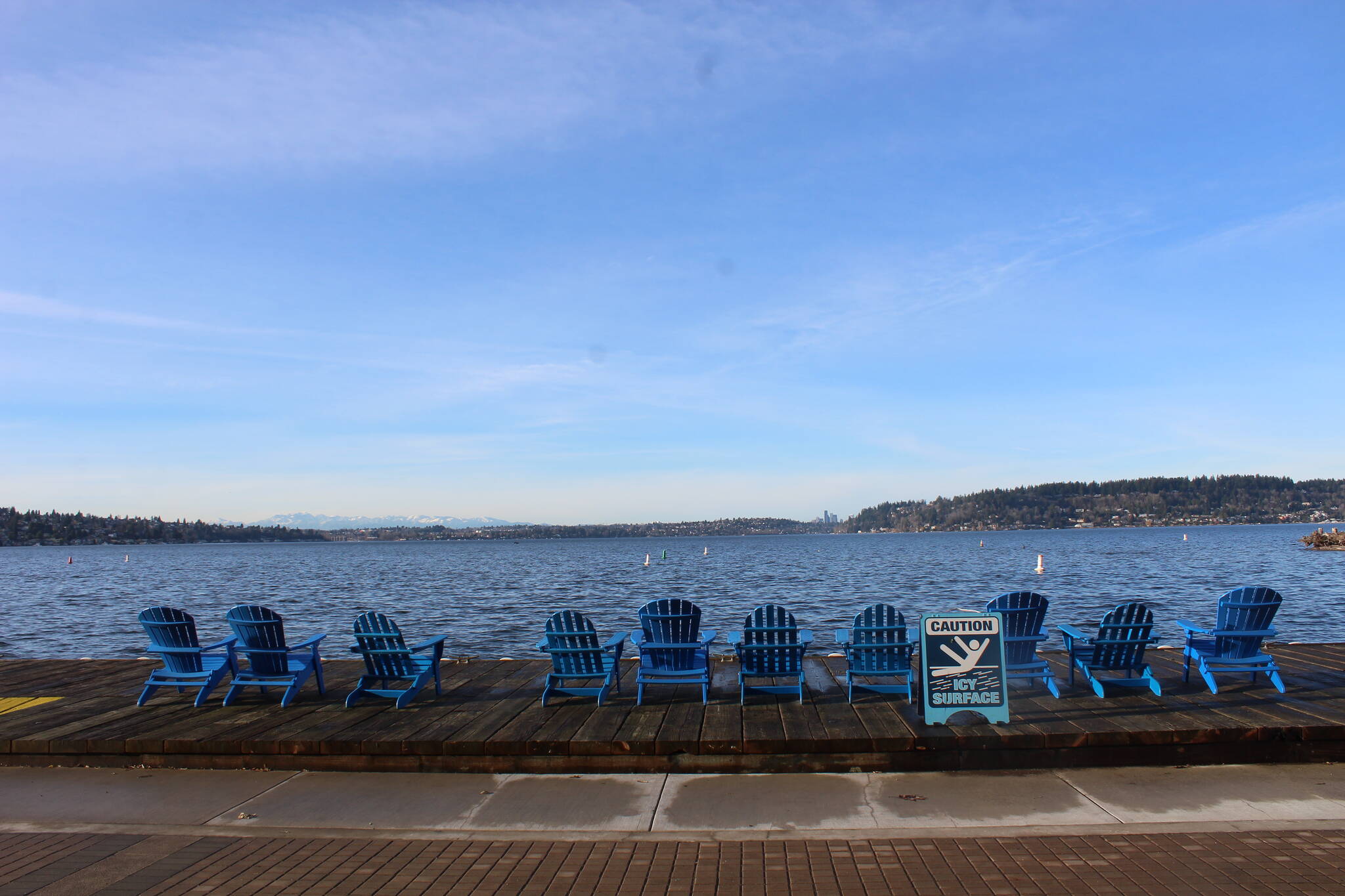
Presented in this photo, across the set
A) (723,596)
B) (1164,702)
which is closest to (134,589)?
(723,596)

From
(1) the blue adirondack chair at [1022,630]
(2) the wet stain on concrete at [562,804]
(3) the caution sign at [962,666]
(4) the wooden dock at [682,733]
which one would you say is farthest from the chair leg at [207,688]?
(1) the blue adirondack chair at [1022,630]

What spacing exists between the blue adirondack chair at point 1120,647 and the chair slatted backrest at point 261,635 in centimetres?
820

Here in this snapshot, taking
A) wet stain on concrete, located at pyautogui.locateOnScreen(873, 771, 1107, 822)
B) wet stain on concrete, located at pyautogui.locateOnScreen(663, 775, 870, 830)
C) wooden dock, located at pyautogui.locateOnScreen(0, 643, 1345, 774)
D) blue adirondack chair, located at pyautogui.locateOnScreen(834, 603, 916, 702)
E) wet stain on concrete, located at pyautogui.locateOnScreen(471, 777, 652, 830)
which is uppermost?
blue adirondack chair, located at pyautogui.locateOnScreen(834, 603, 916, 702)

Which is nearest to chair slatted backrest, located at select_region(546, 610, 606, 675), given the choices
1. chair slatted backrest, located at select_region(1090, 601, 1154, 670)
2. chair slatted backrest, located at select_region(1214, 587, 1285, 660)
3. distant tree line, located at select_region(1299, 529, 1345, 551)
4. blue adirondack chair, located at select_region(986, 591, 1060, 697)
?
blue adirondack chair, located at select_region(986, 591, 1060, 697)

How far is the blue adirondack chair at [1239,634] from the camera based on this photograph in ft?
27.9

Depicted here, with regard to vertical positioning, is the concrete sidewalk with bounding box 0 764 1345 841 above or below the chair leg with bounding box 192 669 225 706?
below

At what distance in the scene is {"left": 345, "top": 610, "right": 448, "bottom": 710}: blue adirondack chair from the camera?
8.55 m

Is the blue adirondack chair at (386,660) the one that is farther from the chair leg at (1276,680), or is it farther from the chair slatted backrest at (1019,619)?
the chair leg at (1276,680)

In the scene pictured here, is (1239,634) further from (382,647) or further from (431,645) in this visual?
(382,647)

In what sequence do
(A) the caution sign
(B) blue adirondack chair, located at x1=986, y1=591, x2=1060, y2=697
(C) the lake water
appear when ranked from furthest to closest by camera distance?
(C) the lake water, (B) blue adirondack chair, located at x1=986, y1=591, x2=1060, y2=697, (A) the caution sign

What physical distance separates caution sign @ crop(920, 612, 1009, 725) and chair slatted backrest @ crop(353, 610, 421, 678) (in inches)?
199

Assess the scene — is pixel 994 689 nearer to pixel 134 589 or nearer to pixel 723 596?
pixel 723 596

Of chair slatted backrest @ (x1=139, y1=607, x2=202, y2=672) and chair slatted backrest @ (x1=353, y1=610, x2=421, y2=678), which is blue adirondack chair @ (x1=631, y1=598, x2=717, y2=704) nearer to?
chair slatted backrest @ (x1=353, y1=610, x2=421, y2=678)

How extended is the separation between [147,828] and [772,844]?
4.27 metres
